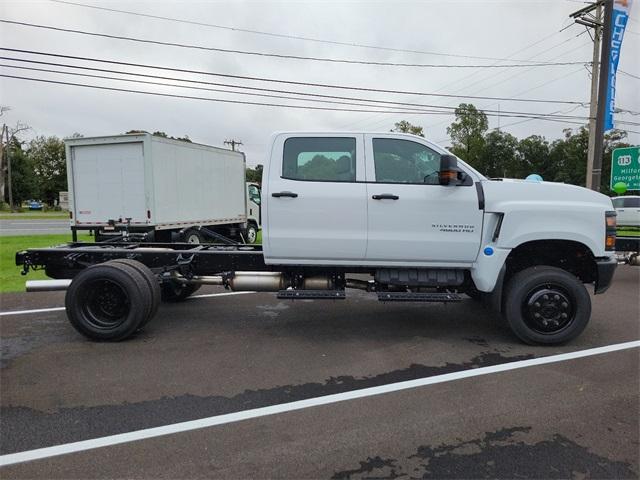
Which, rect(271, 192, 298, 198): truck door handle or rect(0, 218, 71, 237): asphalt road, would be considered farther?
rect(0, 218, 71, 237): asphalt road

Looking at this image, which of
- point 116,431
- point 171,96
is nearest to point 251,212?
point 171,96

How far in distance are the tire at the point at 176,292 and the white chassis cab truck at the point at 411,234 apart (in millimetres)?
1784

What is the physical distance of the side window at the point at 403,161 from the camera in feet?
16.8

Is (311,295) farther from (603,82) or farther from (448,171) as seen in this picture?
(603,82)

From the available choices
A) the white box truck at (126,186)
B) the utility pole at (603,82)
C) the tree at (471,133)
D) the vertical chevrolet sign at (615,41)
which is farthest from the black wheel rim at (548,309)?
the tree at (471,133)

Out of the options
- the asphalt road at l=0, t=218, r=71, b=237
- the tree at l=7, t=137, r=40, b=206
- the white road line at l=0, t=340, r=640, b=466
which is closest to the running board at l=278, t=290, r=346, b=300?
the white road line at l=0, t=340, r=640, b=466

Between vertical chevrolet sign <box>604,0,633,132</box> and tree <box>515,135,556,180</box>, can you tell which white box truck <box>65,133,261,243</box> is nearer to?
vertical chevrolet sign <box>604,0,633,132</box>

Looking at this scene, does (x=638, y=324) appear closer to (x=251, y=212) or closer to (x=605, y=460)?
(x=605, y=460)

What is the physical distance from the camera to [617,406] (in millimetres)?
3674

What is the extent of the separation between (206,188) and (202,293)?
760cm

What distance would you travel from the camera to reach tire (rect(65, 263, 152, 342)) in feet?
16.8

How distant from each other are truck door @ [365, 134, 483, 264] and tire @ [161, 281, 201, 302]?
3.46 metres

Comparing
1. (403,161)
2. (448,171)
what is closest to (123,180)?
(403,161)

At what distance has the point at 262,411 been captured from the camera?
3568mm
